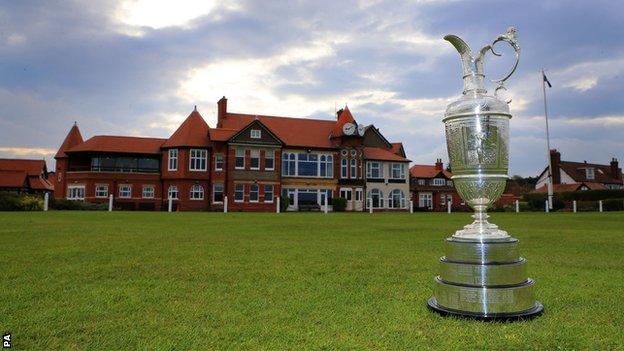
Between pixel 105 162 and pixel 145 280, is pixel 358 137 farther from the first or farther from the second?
pixel 145 280

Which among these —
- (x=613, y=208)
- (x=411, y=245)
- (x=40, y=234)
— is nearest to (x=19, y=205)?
(x=40, y=234)

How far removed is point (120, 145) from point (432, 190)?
36927mm

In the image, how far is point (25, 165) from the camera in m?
59.1

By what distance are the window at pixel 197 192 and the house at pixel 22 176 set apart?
26.3 meters

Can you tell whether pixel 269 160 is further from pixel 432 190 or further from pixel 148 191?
pixel 432 190

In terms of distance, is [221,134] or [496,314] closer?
[496,314]

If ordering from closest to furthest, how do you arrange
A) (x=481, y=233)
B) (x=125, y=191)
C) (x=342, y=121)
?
(x=481, y=233) < (x=125, y=191) < (x=342, y=121)

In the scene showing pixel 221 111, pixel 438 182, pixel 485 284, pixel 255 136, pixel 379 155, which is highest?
pixel 221 111

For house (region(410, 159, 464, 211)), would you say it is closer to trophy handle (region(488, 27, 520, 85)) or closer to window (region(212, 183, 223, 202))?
window (region(212, 183, 223, 202))

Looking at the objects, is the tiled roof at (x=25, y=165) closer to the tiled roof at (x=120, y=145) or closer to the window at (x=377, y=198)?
the tiled roof at (x=120, y=145)

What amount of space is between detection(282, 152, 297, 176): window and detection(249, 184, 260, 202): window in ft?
11.0

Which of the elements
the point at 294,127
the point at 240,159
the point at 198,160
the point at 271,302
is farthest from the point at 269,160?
the point at 271,302

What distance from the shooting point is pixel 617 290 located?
5.34m

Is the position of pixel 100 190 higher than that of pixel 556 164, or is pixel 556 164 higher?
pixel 556 164
